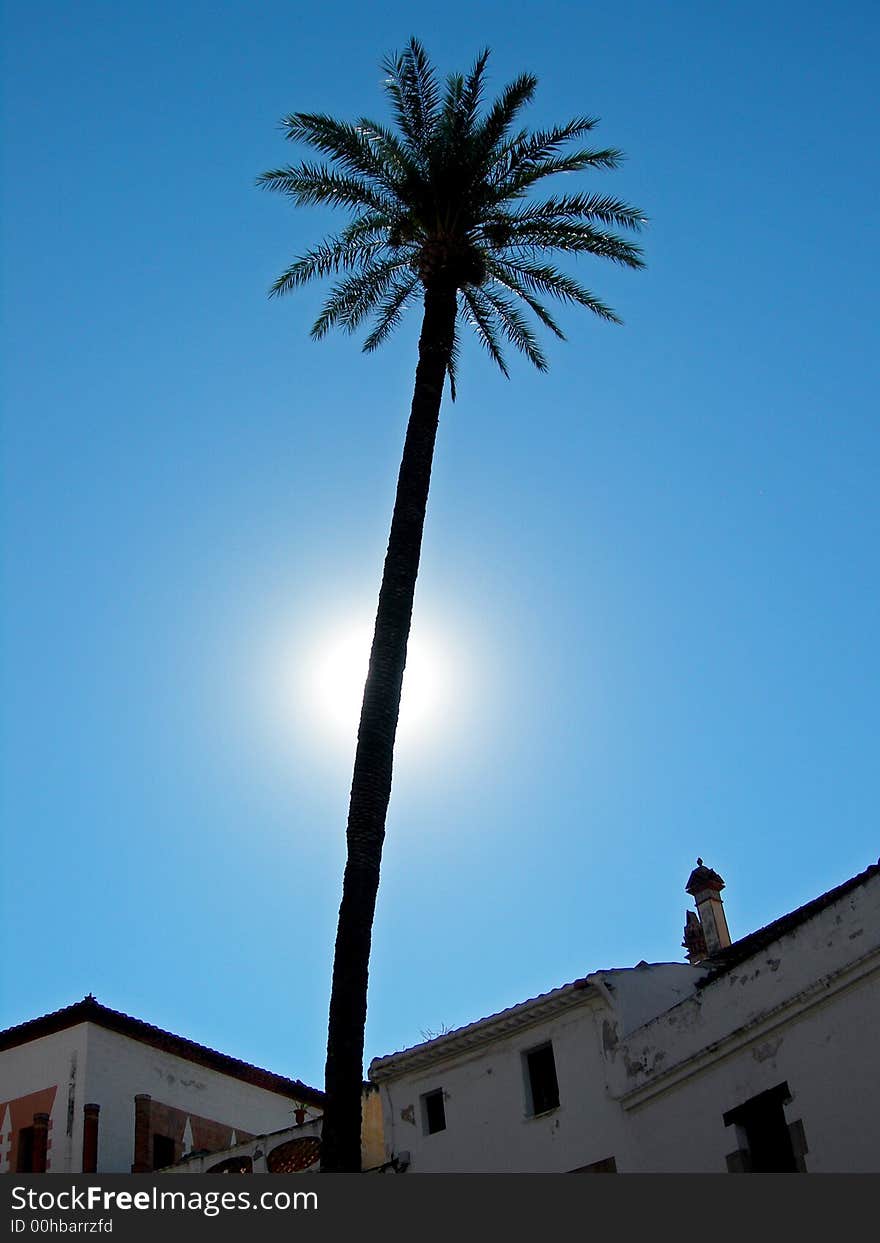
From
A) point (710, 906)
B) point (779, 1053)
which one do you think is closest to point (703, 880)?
point (710, 906)

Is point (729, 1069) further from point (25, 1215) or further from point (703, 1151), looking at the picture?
point (25, 1215)

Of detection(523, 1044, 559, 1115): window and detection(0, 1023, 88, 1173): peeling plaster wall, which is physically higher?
detection(0, 1023, 88, 1173): peeling plaster wall

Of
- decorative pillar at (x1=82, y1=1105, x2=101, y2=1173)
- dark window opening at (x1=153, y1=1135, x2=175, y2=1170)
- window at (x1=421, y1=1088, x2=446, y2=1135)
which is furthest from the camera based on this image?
dark window opening at (x1=153, y1=1135, x2=175, y2=1170)

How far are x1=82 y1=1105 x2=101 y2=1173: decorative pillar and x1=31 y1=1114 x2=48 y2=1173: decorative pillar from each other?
42.6 inches

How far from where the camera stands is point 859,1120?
73.9 feet

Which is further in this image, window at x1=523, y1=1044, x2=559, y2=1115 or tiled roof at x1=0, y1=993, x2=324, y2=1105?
tiled roof at x1=0, y1=993, x2=324, y2=1105

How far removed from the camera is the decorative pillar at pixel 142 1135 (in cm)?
3484

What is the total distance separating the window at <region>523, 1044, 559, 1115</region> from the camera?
94.3 feet

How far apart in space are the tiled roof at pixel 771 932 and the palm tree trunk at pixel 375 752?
26.5 feet

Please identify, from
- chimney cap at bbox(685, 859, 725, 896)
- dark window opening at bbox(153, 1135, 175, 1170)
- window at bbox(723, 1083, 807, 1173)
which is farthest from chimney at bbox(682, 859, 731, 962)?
dark window opening at bbox(153, 1135, 175, 1170)

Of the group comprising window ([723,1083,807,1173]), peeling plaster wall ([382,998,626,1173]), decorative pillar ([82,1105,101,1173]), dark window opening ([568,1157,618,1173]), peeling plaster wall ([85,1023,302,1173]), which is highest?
peeling plaster wall ([85,1023,302,1173])

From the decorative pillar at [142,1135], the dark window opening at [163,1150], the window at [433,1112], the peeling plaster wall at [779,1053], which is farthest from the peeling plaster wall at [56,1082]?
the peeling plaster wall at [779,1053]

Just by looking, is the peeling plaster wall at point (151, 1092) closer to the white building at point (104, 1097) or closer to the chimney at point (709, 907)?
the white building at point (104, 1097)

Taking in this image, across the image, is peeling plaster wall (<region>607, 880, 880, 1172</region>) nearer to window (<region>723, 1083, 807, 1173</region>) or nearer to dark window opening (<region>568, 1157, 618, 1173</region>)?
window (<region>723, 1083, 807, 1173</region>)
